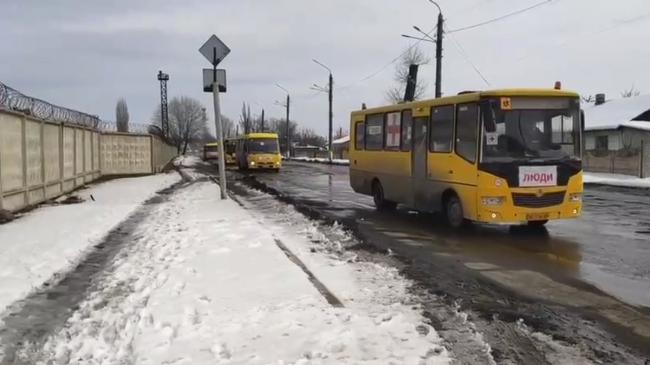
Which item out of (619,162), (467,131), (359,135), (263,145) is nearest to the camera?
(467,131)

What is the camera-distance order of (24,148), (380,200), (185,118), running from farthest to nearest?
(185,118) < (380,200) < (24,148)

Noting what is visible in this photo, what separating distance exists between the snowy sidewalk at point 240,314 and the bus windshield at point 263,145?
33.1m

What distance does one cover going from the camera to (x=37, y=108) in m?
16.2

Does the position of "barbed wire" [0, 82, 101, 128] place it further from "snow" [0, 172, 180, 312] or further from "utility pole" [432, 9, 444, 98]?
"utility pole" [432, 9, 444, 98]

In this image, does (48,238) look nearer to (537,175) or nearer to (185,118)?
(537,175)

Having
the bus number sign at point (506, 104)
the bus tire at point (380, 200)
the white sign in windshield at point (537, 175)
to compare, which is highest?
the bus number sign at point (506, 104)

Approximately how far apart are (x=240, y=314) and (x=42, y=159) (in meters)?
12.3

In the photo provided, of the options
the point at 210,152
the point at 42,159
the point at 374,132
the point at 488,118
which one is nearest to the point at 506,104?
the point at 488,118

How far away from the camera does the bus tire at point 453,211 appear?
11920 millimetres

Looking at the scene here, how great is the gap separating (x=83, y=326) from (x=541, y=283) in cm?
508

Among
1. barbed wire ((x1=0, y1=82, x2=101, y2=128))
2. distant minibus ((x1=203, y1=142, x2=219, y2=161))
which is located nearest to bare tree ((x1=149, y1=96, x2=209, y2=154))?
distant minibus ((x1=203, y1=142, x2=219, y2=161))

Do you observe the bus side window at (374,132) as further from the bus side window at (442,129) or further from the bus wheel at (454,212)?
the bus wheel at (454,212)

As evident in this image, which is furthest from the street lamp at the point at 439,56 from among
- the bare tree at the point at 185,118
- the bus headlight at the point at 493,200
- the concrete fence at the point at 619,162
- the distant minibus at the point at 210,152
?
the bare tree at the point at 185,118

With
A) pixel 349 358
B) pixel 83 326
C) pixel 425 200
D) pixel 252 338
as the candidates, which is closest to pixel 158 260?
pixel 83 326
